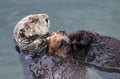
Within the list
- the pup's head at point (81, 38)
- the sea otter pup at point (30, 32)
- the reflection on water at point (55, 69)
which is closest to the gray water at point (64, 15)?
the sea otter pup at point (30, 32)

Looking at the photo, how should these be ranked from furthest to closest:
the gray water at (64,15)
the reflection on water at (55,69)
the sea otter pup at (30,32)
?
the gray water at (64,15) → the sea otter pup at (30,32) → the reflection on water at (55,69)

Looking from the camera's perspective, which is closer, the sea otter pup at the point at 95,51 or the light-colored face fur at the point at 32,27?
the sea otter pup at the point at 95,51

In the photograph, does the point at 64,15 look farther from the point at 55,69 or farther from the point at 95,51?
the point at 55,69

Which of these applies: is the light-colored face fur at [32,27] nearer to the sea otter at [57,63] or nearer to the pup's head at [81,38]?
the sea otter at [57,63]

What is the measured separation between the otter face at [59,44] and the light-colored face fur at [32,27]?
0.41 m

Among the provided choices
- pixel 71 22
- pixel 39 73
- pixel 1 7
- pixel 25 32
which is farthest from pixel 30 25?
pixel 1 7

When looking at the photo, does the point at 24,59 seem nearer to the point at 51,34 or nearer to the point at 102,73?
the point at 51,34

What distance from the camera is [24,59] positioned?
4879 millimetres

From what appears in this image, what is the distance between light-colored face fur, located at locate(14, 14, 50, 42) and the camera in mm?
4871

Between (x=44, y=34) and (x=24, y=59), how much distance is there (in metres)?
0.44

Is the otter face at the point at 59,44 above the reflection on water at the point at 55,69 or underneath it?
above

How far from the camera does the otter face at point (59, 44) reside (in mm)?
4426

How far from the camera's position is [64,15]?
6961 millimetres

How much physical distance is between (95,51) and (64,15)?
96.3 inches
